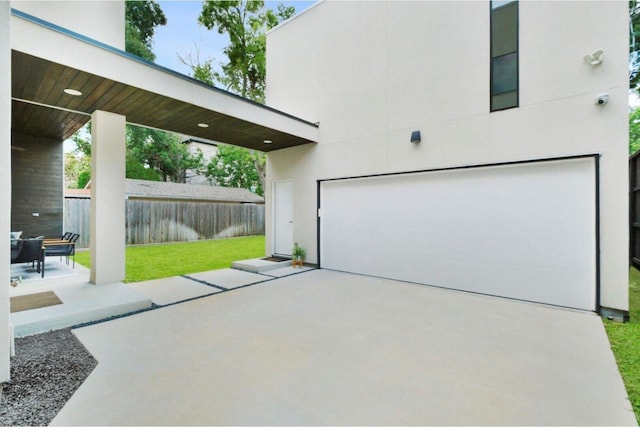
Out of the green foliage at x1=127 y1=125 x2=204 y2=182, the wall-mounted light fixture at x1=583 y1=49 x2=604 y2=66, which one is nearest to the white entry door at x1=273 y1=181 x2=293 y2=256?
the wall-mounted light fixture at x1=583 y1=49 x2=604 y2=66

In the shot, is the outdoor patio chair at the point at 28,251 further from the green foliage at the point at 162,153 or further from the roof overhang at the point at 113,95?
the green foliage at the point at 162,153

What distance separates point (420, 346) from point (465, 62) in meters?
4.54

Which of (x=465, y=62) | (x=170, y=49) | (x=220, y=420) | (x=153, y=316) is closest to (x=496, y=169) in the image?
(x=465, y=62)

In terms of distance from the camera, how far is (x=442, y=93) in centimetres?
516

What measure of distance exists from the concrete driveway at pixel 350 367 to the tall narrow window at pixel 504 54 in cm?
315

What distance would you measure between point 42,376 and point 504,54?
668 centimetres

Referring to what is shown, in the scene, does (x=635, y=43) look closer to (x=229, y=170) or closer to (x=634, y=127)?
(x=634, y=127)

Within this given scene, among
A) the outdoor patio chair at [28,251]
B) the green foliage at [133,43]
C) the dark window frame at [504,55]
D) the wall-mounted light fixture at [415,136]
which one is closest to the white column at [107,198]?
the outdoor patio chair at [28,251]

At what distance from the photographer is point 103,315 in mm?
3682

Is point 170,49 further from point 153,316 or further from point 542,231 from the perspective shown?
point 542,231

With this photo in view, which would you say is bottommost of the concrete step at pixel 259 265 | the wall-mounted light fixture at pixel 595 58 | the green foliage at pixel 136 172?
the concrete step at pixel 259 265

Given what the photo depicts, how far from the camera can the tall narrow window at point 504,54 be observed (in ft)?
14.7

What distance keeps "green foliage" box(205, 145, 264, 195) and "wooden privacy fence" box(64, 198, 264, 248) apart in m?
6.54

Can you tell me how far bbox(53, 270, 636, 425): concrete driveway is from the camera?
1.92 m
